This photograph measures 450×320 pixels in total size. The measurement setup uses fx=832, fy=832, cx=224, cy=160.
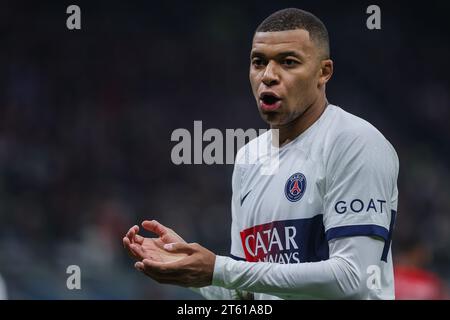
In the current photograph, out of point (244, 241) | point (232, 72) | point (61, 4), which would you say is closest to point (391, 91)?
point (232, 72)

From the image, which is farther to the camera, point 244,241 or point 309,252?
point 244,241

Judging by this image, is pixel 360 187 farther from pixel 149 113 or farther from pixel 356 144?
pixel 149 113

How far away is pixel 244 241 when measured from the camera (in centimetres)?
394

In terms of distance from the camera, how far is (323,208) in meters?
3.52

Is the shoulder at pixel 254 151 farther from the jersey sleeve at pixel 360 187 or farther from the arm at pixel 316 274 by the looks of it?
the arm at pixel 316 274

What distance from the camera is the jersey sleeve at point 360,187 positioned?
3.36m

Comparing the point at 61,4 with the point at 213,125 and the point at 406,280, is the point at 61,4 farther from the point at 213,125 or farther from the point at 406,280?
the point at 406,280

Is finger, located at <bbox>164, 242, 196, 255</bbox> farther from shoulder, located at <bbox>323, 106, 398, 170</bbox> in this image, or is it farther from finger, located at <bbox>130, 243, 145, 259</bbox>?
shoulder, located at <bbox>323, 106, 398, 170</bbox>

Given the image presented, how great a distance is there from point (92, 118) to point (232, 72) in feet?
7.36

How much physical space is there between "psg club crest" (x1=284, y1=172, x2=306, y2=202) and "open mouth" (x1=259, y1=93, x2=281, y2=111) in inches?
12.5

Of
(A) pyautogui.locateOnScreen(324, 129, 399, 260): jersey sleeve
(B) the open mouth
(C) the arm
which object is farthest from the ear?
(C) the arm

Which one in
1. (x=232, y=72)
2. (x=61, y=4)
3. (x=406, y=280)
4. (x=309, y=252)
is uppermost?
(x=61, y=4)

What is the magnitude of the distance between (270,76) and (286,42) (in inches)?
6.6

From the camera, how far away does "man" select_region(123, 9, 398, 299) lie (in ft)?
11.0
